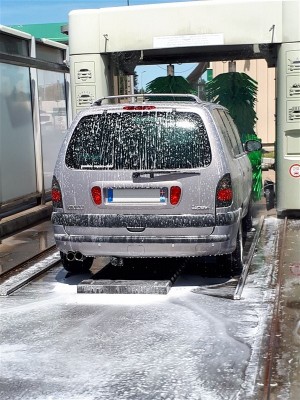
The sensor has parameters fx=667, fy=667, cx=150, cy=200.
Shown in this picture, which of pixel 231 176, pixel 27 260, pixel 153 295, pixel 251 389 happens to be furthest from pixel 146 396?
pixel 27 260

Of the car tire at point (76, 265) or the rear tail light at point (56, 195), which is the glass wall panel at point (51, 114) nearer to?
the car tire at point (76, 265)

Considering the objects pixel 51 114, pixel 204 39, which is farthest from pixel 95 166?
pixel 51 114

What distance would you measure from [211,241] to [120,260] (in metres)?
0.98

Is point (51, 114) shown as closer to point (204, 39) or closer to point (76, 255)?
point (204, 39)

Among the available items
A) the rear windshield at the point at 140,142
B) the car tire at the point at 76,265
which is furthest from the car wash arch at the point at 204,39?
the rear windshield at the point at 140,142

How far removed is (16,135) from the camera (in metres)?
11.3

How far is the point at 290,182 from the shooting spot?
10.4 meters

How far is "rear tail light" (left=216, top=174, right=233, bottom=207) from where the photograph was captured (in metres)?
6.29

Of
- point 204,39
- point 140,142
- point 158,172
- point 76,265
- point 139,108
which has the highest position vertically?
point 204,39

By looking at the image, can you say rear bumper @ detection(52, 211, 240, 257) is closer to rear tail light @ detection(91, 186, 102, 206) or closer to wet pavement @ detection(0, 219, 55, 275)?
rear tail light @ detection(91, 186, 102, 206)

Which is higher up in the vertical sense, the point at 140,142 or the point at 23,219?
the point at 140,142

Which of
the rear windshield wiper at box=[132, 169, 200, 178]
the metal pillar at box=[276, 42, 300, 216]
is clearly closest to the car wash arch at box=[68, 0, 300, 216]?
the metal pillar at box=[276, 42, 300, 216]

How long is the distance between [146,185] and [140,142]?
0.45 m

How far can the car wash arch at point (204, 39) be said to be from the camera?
32.6ft
